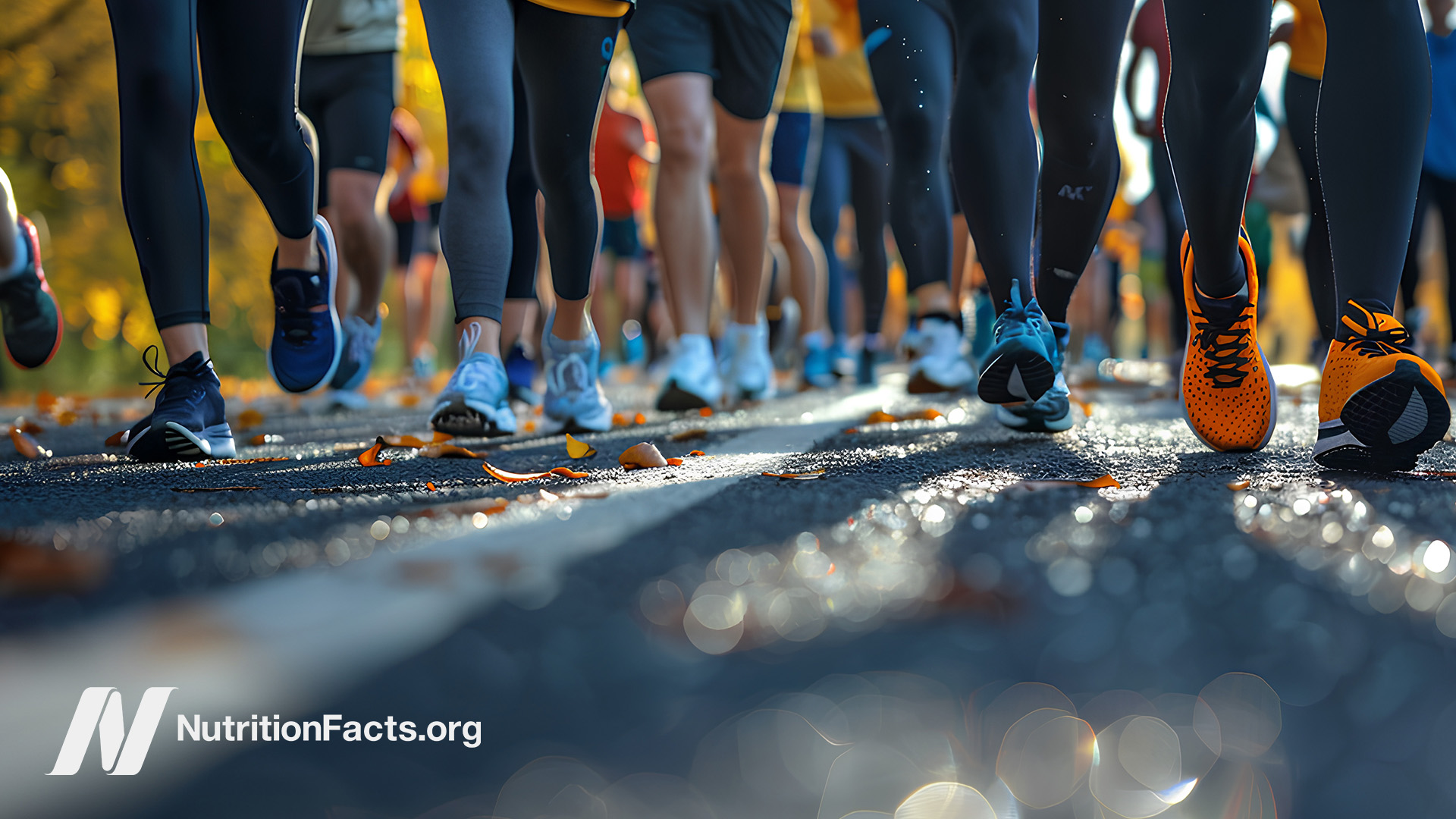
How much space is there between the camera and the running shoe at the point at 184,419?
228 cm

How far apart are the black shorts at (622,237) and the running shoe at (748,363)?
4221mm

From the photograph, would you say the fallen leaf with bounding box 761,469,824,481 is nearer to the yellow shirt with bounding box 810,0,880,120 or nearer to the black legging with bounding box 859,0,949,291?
the black legging with bounding box 859,0,949,291

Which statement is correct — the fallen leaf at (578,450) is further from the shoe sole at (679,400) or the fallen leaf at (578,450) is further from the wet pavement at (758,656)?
the shoe sole at (679,400)

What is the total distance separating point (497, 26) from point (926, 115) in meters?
1.88

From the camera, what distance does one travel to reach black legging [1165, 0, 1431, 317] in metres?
1.89

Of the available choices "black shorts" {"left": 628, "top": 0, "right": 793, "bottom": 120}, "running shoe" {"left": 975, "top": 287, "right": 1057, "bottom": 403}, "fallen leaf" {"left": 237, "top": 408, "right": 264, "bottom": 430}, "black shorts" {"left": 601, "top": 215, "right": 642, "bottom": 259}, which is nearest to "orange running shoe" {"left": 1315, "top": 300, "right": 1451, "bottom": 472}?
"running shoe" {"left": 975, "top": 287, "right": 1057, "bottom": 403}

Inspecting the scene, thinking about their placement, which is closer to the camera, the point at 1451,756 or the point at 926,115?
the point at 1451,756

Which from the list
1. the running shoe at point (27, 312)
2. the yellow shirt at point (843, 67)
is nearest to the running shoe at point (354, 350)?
the running shoe at point (27, 312)

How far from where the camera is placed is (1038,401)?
2531mm

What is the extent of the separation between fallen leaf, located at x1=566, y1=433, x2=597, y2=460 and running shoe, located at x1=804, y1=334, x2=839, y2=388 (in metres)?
4.04

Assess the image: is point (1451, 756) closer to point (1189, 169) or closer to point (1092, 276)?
point (1189, 169)

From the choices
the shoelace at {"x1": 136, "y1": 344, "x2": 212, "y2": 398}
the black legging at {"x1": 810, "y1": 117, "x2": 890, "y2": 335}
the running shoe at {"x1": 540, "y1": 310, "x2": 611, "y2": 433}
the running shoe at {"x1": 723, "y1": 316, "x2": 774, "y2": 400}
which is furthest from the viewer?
the black legging at {"x1": 810, "y1": 117, "x2": 890, "y2": 335}

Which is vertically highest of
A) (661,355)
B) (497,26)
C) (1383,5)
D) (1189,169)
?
(497,26)

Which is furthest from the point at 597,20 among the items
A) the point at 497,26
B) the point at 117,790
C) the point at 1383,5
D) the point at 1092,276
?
the point at 1092,276
